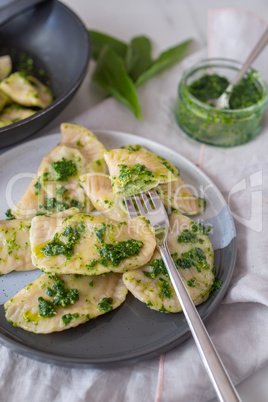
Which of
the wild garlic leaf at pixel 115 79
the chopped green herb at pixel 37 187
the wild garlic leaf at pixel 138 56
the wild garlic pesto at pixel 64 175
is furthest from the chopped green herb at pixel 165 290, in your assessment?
the wild garlic leaf at pixel 138 56

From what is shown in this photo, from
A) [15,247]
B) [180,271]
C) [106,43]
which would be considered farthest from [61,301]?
[106,43]

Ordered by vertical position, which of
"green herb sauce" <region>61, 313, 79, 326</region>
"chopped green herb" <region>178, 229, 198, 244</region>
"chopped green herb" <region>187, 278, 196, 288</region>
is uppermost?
"green herb sauce" <region>61, 313, 79, 326</region>

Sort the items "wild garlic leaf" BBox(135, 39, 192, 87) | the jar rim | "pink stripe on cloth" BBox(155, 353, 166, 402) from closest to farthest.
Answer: "pink stripe on cloth" BBox(155, 353, 166, 402) < the jar rim < "wild garlic leaf" BBox(135, 39, 192, 87)

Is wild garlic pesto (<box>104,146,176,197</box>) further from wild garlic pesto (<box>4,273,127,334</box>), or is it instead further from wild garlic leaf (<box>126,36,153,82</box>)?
wild garlic leaf (<box>126,36,153,82</box>)

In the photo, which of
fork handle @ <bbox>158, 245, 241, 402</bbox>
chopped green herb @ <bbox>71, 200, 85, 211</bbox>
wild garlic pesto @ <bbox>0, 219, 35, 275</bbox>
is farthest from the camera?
chopped green herb @ <bbox>71, 200, 85, 211</bbox>

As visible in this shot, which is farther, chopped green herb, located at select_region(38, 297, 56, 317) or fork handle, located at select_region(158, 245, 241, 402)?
chopped green herb, located at select_region(38, 297, 56, 317)

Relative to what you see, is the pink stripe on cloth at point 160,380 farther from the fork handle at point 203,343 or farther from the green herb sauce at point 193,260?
the green herb sauce at point 193,260

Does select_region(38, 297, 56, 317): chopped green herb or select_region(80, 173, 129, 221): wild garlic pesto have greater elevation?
select_region(80, 173, 129, 221): wild garlic pesto

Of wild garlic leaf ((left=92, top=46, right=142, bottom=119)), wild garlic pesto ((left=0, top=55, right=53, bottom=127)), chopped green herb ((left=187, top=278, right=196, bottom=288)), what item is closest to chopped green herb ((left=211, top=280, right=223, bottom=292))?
chopped green herb ((left=187, top=278, right=196, bottom=288))
